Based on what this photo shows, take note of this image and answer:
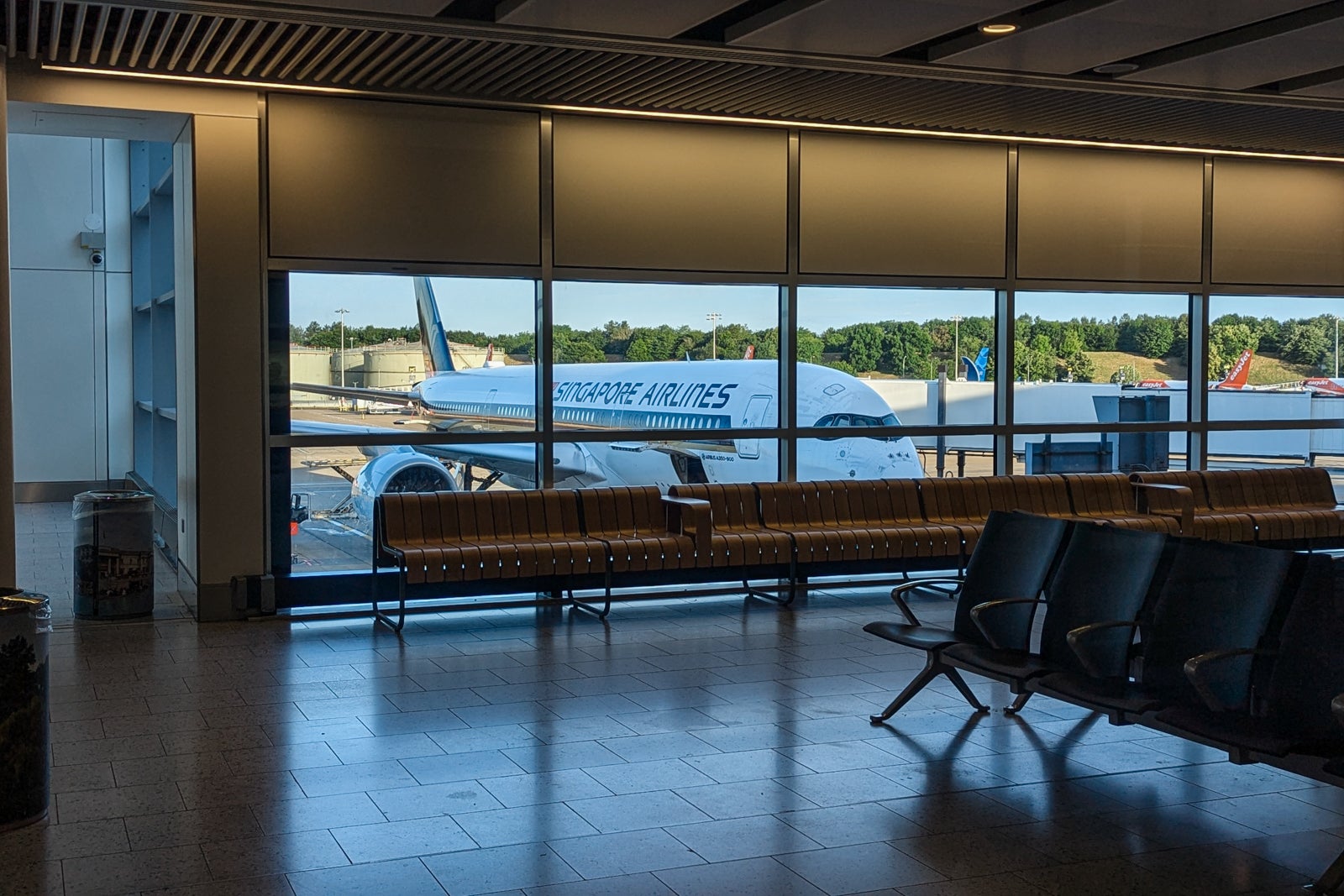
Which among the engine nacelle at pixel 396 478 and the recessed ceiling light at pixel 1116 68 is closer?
the recessed ceiling light at pixel 1116 68

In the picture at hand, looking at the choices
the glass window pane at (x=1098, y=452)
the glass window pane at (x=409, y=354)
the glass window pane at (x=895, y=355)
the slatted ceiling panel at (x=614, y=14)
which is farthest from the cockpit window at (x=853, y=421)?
the slatted ceiling panel at (x=614, y=14)

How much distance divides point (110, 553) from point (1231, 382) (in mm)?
→ 10191

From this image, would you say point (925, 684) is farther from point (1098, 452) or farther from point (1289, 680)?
point (1098, 452)

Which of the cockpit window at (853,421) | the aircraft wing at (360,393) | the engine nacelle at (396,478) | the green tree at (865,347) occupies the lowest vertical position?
the engine nacelle at (396,478)

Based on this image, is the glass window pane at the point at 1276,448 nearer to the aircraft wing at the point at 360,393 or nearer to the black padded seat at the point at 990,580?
the black padded seat at the point at 990,580

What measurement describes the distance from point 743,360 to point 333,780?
622cm

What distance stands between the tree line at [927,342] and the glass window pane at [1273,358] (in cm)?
2

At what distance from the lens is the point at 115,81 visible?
877cm

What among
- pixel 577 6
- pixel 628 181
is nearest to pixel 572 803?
pixel 577 6

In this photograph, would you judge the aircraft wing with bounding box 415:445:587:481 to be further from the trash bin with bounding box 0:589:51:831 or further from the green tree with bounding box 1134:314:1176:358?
the green tree with bounding box 1134:314:1176:358

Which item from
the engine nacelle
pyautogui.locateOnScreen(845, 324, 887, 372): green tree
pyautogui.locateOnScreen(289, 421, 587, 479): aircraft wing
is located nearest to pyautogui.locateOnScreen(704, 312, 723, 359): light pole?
pyautogui.locateOnScreen(845, 324, 887, 372): green tree

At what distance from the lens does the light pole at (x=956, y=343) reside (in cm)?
1175

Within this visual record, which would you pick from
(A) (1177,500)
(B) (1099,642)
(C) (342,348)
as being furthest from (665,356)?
(B) (1099,642)

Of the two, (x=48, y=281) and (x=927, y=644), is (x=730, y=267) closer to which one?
(x=927, y=644)
